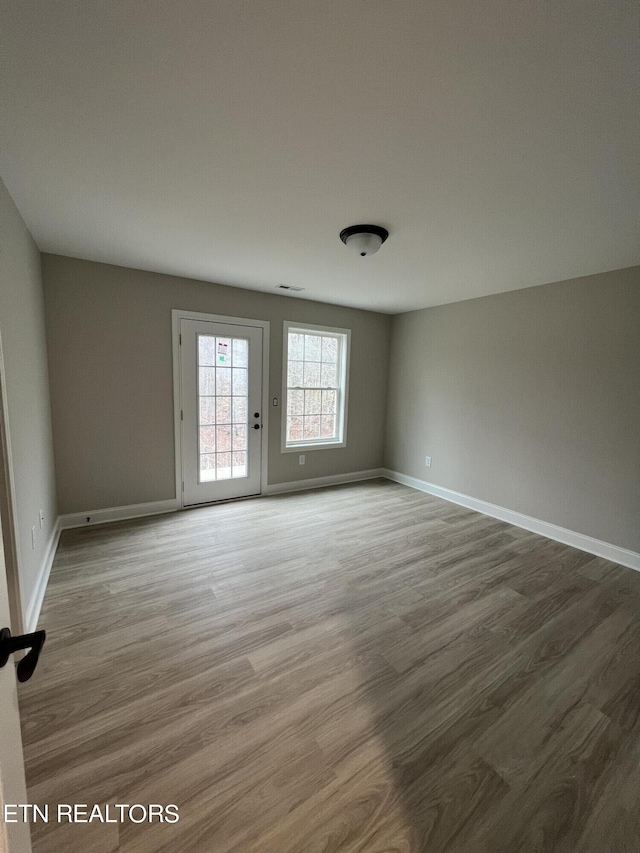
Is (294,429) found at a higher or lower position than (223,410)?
lower

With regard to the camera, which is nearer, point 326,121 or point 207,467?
point 326,121

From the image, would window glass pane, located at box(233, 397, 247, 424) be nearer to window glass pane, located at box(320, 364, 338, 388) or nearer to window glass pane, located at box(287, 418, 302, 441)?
window glass pane, located at box(287, 418, 302, 441)

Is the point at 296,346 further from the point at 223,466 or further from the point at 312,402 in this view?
the point at 223,466

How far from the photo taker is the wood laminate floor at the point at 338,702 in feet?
3.75

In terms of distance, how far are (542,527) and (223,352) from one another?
12.3 ft

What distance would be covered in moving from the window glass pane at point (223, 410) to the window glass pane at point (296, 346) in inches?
40.0

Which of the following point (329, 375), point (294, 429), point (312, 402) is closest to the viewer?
point (294, 429)

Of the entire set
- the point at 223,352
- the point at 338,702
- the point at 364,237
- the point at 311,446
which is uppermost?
the point at 364,237

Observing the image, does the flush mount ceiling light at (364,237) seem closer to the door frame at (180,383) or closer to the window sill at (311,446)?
the door frame at (180,383)

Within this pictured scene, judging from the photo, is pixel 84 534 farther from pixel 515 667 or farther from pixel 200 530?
pixel 515 667

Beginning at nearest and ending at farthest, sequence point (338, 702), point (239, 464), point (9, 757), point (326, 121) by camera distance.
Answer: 1. point (9, 757)
2. point (326, 121)
3. point (338, 702)
4. point (239, 464)

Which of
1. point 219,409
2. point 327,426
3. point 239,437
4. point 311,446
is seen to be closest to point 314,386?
point 327,426

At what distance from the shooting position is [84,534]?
3.06 meters

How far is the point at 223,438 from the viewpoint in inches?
152
